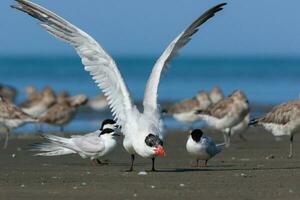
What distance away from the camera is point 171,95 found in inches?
1704

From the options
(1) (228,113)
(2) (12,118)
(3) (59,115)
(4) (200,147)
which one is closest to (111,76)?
(4) (200,147)

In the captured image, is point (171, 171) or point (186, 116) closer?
point (171, 171)

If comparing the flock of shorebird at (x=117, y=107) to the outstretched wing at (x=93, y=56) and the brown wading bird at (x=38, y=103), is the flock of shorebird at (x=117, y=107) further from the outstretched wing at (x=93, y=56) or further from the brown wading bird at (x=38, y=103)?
the brown wading bird at (x=38, y=103)

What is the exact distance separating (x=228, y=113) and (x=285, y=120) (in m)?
3.91

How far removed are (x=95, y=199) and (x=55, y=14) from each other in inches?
151

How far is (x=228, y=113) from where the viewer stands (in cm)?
2070

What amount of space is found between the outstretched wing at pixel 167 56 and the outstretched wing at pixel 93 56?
0.27m

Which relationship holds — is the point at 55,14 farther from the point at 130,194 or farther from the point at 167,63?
the point at 130,194

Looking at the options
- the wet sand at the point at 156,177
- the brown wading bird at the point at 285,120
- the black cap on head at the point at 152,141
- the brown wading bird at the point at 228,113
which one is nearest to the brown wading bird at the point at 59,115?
the brown wading bird at the point at 228,113

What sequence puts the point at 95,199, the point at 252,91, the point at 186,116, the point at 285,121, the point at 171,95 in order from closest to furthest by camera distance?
the point at 95,199 → the point at 285,121 → the point at 186,116 → the point at 171,95 → the point at 252,91

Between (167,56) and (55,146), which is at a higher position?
(167,56)

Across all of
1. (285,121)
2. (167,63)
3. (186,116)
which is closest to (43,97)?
(186,116)

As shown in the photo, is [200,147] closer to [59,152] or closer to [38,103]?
[59,152]

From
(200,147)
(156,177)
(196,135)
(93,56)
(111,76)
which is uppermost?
(93,56)
